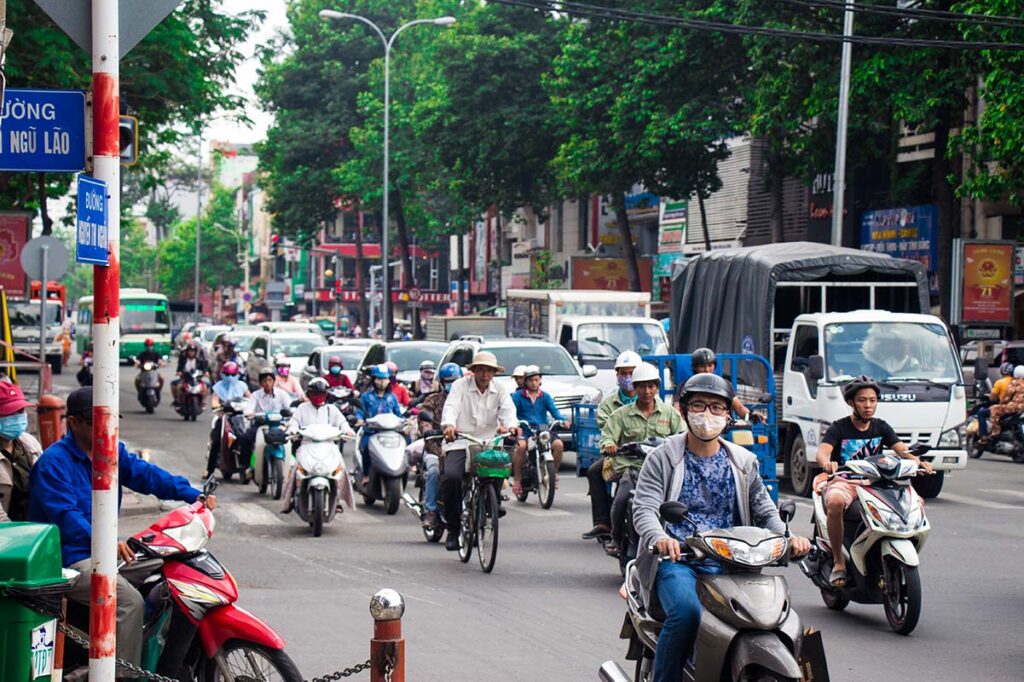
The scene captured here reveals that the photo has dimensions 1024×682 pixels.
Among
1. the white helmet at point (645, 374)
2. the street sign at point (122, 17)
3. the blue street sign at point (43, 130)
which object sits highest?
the street sign at point (122, 17)

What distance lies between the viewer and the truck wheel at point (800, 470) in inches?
712

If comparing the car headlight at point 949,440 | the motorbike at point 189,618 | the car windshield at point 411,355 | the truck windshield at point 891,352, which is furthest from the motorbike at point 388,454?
the motorbike at point 189,618

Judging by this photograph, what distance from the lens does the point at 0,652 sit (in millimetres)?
5203

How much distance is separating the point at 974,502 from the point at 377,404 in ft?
22.7

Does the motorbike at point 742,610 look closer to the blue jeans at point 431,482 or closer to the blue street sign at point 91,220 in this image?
the blue street sign at point 91,220

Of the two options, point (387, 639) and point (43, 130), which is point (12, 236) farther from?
point (387, 639)

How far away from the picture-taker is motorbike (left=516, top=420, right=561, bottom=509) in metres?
16.3

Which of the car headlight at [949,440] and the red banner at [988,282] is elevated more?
the red banner at [988,282]

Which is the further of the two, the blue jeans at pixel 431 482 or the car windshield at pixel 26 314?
the car windshield at pixel 26 314

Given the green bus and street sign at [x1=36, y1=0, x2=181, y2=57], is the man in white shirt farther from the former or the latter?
the green bus

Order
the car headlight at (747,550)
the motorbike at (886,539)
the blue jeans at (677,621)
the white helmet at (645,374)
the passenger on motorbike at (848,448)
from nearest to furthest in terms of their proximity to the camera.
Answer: the car headlight at (747,550)
the blue jeans at (677,621)
the motorbike at (886,539)
the passenger on motorbike at (848,448)
the white helmet at (645,374)

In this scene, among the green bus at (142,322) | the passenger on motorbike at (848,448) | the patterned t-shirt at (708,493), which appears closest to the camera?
the patterned t-shirt at (708,493)

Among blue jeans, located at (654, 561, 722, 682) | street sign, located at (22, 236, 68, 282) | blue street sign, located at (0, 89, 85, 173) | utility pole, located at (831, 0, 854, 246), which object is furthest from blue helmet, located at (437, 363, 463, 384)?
utility pole, located at (831, 0, 854, 246)

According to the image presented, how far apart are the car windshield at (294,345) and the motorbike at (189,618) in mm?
25819
